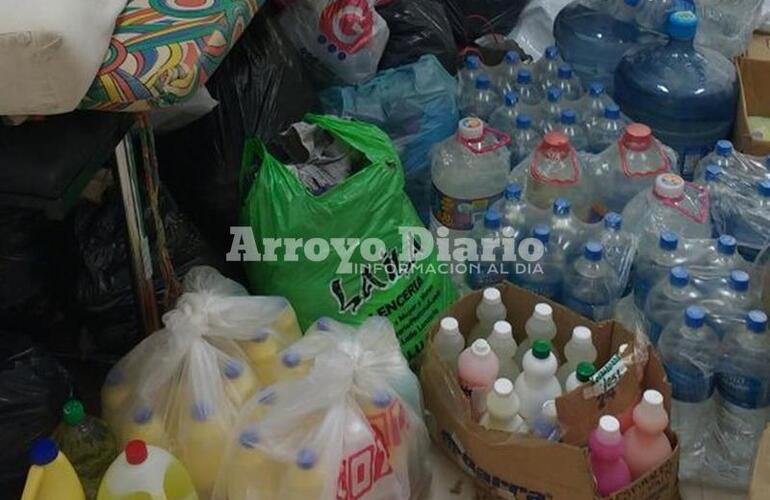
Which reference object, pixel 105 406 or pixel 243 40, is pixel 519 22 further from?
pixel 105 406

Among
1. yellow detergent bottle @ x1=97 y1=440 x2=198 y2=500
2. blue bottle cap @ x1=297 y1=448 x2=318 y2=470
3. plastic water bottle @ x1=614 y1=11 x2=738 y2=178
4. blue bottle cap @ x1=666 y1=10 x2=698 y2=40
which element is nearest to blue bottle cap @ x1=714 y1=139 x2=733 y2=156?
plastic water bottle @ x1=614 y1=11 x2=738 y2=178

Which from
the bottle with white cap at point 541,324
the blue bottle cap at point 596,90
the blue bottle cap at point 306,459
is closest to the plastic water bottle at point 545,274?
the bottle with white cap at point 541,324

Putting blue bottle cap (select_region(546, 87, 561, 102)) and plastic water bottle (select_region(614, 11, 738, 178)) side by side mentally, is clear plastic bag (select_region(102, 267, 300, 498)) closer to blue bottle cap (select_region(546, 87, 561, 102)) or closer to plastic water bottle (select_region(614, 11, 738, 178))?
blue bottle cap (select_region(546, 87, 561, 102))

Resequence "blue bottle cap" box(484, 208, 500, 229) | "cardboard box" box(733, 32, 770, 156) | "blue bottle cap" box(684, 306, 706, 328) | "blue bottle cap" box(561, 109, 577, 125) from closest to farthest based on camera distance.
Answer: "blue bottle cap" box(684, 306, 706, 328)
"blue bottle cap" box(484, 208, 500, 229)
"blue bottle cap" box(561, 109, 577, 125)
"cardboard box" box(733, 32, 770, 156)

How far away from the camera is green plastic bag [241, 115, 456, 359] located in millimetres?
1659

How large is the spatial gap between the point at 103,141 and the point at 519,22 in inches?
60.1

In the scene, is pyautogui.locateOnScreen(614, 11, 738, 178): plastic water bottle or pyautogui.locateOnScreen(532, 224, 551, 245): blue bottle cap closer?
pyautogui.locateOnScreen(532, 224, 551, 245): blue bottle cap

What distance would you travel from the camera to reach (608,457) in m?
1.46

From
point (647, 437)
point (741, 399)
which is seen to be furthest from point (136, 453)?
point (741, 399)

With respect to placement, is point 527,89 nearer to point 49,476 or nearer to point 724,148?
point 724,148

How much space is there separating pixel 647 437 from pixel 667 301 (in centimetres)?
29

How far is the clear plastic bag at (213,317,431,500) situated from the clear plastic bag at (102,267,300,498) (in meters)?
0.04

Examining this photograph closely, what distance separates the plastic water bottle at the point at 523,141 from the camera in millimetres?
2045

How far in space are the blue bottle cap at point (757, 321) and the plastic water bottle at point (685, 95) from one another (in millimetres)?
651
